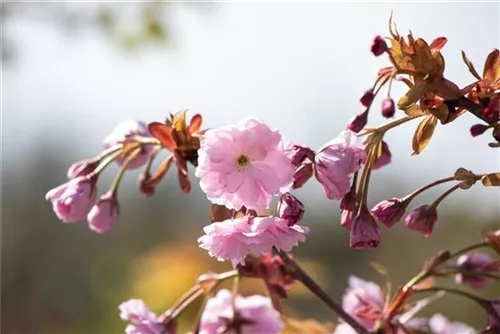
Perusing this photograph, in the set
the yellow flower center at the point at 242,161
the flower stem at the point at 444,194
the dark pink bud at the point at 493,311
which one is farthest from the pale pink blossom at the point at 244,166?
the dark pink bud at the point at 493,311

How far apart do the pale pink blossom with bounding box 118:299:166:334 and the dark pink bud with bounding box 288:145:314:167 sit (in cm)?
21

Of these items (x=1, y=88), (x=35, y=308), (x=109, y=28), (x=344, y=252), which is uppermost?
(x=1, y=88)

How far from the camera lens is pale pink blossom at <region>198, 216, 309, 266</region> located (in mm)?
→ 527

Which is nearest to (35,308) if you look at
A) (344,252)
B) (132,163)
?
(344,252)

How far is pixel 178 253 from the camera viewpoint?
2.60 meters

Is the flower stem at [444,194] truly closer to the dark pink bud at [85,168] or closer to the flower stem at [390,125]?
the flower stem at [390,125]

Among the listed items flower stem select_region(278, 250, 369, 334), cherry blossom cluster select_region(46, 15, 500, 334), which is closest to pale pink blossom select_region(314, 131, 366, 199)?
cherry blossom cluster select_region(46, 15, 500, 334)

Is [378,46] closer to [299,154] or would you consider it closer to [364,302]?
[299,154]

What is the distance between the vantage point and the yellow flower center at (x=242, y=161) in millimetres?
527

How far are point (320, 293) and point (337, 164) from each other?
0.17 meters

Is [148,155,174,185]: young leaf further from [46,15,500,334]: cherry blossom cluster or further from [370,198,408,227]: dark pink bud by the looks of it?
[370,198,408,227]: dark pink bud

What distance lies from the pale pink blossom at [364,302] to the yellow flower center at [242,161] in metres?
0.20

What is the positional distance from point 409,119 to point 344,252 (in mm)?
4409

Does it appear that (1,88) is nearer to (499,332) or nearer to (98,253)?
(98,253)
